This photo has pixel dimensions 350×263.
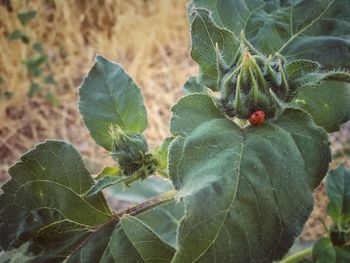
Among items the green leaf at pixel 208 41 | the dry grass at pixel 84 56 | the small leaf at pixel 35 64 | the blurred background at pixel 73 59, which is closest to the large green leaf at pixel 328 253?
the green leaf at pixel 208 41

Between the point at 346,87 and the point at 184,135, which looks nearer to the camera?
the point at 184,135

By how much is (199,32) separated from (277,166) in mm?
191

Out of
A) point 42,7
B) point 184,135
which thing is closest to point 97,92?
point 184,135

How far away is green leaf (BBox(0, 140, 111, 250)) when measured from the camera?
60 centimetres

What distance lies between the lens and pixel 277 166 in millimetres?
470

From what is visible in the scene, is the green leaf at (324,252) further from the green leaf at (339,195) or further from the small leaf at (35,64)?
the small leaf at (35,64)

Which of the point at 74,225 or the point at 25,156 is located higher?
the point at 25,156

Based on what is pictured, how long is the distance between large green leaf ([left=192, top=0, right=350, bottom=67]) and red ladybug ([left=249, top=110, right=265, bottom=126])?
166 mm

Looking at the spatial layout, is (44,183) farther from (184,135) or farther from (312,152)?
(312,152)

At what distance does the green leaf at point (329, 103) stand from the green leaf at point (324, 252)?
254 mm

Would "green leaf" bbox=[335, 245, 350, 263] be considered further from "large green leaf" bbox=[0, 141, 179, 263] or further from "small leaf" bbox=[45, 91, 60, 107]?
"small leaf" bbox=[45, 91, 60, 107]

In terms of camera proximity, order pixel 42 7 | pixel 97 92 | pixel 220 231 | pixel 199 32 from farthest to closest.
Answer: pixel 42 7, pixel 97 92, pixel 199 32, pixel 220 231

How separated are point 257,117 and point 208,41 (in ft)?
0.39

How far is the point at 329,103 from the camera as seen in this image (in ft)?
1.99
